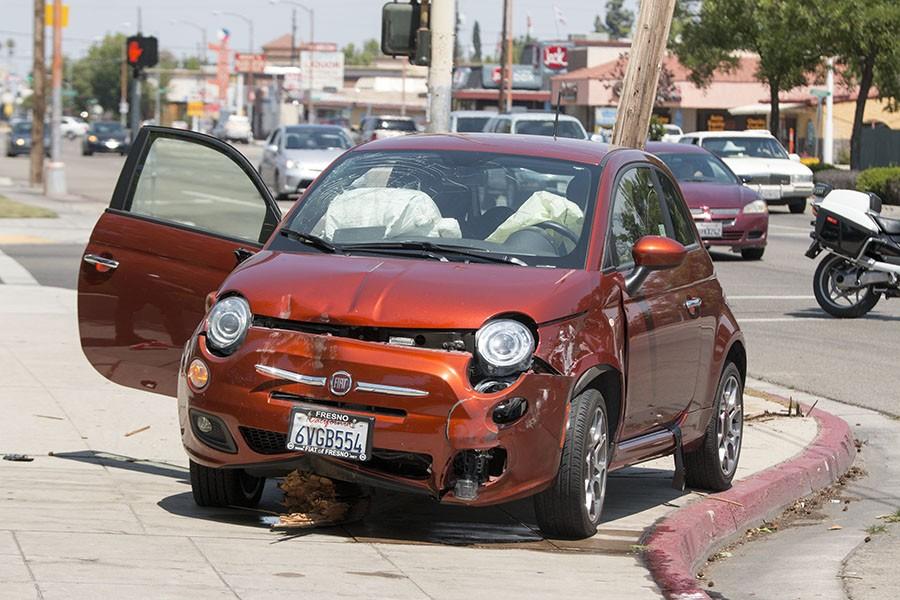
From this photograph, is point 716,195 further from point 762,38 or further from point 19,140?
point 19,140

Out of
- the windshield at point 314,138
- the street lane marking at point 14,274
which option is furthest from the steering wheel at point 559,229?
the windshield at point 314,138

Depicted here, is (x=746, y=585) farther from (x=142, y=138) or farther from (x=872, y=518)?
(x=142, y=138)

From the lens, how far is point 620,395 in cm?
725

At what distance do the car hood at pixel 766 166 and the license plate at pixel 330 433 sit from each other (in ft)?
94.2

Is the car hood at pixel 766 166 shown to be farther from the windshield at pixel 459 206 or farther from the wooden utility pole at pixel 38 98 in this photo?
the windshield at pixel 459 206

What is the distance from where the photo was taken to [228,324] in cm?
684

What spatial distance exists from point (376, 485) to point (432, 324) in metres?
0.65

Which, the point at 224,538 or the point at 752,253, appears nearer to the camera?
the point at 224,538

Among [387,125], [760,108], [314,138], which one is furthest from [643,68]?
[760,108]

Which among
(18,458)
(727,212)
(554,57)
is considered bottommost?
(18,458)

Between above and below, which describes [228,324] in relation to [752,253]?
above

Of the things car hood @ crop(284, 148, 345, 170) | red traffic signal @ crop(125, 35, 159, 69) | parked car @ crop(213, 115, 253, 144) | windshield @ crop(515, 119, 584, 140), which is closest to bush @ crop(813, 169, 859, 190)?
windshield @ crop(515, 119, 584, 140)

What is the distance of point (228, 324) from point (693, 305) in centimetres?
245

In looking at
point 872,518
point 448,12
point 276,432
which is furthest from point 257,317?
point 448,12
